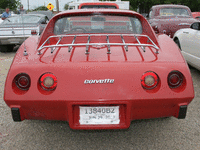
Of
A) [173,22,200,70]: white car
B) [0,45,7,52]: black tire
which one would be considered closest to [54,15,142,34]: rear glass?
[173,22,200,70]: white car

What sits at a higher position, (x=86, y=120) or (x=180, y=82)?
(x=180, y=82)

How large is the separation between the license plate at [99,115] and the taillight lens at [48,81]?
33 centimetres

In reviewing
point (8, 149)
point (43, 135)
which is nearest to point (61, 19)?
point (43, 135)

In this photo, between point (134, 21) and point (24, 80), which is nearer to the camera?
point (24, 80)

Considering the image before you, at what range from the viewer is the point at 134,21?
124 inches

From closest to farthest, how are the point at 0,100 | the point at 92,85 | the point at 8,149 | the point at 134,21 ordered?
the point at 92,85, the point at 8,149, the point at 134,21, the point at 0,100

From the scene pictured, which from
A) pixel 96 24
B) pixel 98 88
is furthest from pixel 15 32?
pixel 98 88

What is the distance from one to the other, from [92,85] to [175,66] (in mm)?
828

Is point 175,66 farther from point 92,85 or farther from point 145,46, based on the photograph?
point 92,85

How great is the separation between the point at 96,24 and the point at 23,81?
144 centimetres

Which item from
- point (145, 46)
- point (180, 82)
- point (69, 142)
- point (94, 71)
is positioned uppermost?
point (145, 46)

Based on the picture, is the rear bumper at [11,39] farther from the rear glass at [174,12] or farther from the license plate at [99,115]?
the license plate at [99,115]

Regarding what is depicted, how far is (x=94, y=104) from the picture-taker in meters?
1.95

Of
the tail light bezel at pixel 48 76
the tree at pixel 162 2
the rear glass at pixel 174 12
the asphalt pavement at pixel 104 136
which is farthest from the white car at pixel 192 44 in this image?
the tree at pixel 162 2
